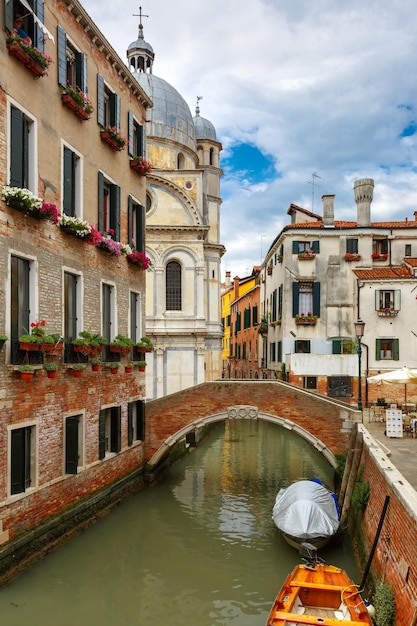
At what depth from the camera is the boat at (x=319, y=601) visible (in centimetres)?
827

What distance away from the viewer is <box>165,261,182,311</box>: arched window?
2923 centimetres

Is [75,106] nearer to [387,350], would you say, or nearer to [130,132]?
[130,132]


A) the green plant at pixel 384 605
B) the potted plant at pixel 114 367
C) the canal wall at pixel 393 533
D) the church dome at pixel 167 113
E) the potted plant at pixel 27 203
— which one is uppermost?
the church dome at pixel 167 113

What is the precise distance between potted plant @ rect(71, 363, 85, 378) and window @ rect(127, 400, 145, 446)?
402 cm

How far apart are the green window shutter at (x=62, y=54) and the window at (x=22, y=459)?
7096 mm

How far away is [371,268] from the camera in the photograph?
88.6 feet

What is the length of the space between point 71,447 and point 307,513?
5.23 metres

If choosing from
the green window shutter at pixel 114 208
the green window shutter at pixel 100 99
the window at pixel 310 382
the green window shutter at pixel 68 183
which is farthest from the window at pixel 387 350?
the green window shutter at pixel 68 183

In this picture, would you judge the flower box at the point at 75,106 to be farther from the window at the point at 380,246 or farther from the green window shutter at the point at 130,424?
the window at the point at 380,246

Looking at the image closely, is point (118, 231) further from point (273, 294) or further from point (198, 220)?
point (273, 294)

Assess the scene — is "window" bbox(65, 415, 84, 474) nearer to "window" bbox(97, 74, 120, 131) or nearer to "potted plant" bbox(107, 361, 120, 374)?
"potted plant" bbox(107, 361, 120, 374)

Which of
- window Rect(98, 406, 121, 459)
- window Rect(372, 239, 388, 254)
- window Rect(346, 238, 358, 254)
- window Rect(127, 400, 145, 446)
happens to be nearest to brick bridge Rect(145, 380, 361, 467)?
window Rect(127, 400, 145, 446)

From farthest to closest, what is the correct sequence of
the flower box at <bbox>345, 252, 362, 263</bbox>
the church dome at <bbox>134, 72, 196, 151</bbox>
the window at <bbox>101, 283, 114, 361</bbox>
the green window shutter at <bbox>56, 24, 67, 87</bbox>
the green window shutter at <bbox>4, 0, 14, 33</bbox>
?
the church dome at <bbox>134, 72, 196, 151</bbox> → the flower box at <bbox>345, 252, 362, 263</bbox> → the window at <bbox>101, 283, 114, 361</bbox> → the green window shutter at <bbox>56, 24, 67, 87</bbox> → the green window shutter at <bbox>4, 0, 14, 33</bbox>

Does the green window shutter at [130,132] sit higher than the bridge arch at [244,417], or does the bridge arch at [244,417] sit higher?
the green window shutter at [130,132]
